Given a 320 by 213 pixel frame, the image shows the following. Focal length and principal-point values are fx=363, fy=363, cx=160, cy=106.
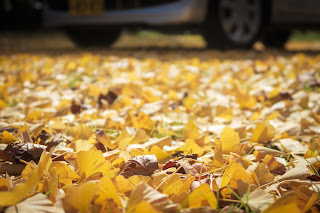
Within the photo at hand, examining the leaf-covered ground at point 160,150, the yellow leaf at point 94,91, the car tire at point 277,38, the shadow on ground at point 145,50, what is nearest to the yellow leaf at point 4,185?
the leaf-covered ground at point 160,150

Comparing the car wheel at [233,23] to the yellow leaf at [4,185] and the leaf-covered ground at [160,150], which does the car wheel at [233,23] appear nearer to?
the leaf-covered ground at [160,150]

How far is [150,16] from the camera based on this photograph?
163 inches

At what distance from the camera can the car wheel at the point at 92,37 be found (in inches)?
225

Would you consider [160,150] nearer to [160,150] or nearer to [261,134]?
[160,150]

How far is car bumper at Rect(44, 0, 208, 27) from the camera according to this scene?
3.89m

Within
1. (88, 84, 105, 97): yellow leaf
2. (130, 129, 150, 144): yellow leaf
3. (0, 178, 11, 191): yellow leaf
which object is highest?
(0, 178, 11, 191): yellow leaf

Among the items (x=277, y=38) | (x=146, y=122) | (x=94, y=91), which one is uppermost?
(x=146, y=122)

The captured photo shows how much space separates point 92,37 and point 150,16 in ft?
6.72

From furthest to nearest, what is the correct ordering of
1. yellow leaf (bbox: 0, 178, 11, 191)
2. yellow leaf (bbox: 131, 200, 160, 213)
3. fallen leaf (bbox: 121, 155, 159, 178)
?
fallen leaf (bbox: 121, 155, 159, 178), yellow leaf (bbox: 0, 178, 11, 191), yellow leaf (bbox: 131, 200, 160, 213)

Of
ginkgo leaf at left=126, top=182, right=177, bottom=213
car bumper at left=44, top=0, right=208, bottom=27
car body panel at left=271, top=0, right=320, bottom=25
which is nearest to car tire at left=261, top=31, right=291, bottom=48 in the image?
car body panel at left=271, top=0, right=320, bottom=25

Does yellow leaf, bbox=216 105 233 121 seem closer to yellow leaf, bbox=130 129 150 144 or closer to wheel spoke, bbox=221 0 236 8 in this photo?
yellow leaf, bbox=130 129 150 144

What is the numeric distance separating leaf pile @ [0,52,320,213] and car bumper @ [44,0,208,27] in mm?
1757

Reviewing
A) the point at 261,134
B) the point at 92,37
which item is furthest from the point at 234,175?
the point at 92,37

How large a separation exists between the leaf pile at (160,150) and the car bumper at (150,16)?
1.76 metres
